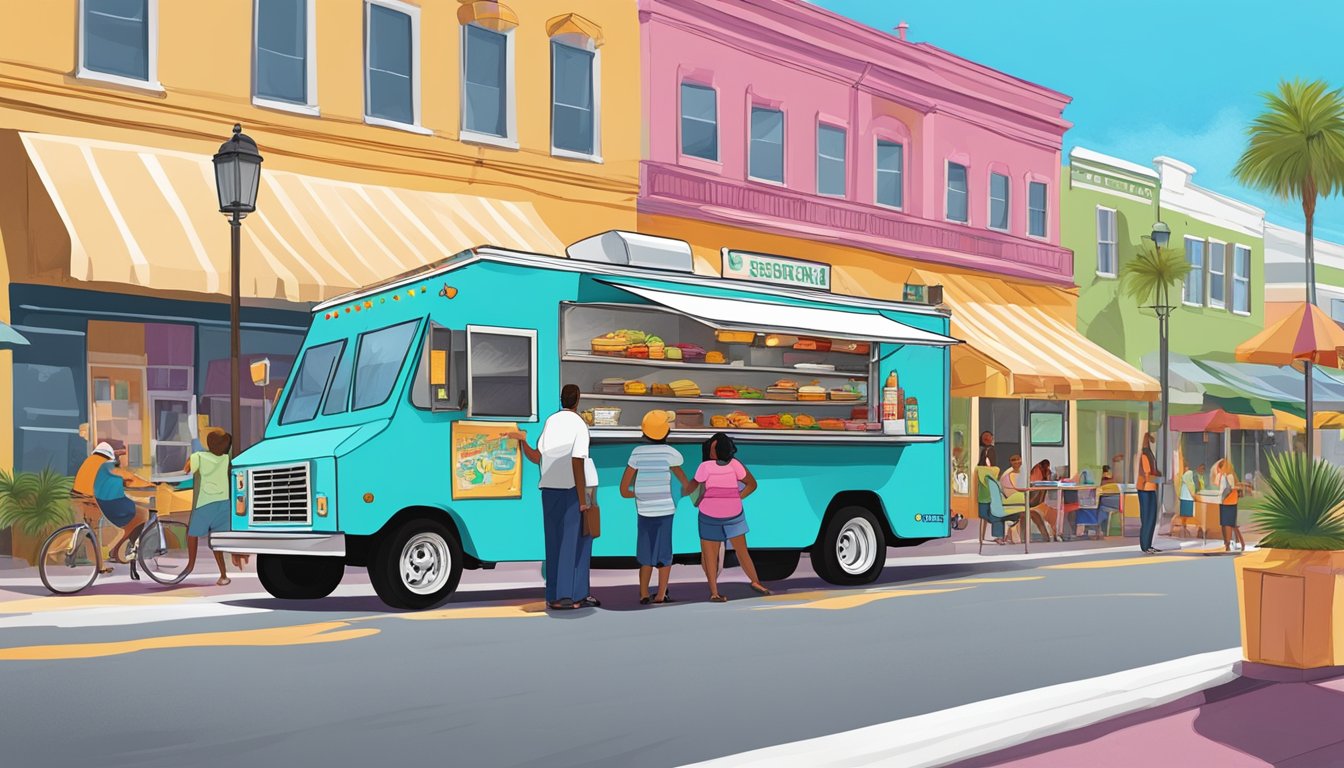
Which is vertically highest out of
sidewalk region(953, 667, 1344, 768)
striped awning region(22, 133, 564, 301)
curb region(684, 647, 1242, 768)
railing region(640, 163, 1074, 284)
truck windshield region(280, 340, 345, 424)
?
railing region(640, 163, 1074, 284)

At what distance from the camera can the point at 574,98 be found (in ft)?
→ 76.9

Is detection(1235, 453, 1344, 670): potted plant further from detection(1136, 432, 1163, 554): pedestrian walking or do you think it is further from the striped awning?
detection(1136, 432, 1163, 554): pedestrian walking

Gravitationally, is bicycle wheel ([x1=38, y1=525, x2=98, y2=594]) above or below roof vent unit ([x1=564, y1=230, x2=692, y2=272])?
below

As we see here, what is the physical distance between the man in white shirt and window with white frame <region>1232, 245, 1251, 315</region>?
3284 cm

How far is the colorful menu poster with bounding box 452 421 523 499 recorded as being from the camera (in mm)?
12578

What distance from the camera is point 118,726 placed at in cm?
727

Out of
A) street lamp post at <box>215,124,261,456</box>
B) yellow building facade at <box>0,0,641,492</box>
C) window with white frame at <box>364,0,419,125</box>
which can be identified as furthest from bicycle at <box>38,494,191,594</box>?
window with white frame at <box>364,0,419,125</box>

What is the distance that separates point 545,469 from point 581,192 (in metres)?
11.9

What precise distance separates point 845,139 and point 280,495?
18042 millimetres

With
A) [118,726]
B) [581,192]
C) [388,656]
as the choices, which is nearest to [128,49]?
[581,192]

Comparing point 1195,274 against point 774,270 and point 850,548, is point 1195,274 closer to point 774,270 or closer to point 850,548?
point 774,270

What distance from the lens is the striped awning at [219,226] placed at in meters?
16.6

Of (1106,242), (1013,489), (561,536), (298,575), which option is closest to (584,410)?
(561,536)

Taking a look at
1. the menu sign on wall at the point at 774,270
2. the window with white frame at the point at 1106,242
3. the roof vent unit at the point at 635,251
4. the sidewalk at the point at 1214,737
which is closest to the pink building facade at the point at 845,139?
the window with white frame at the point at 1106,242
